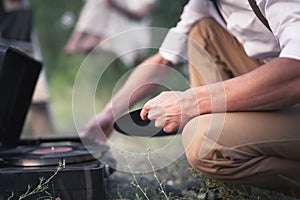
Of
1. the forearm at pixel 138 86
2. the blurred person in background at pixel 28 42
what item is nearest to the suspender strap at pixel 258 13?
the forearm at pixel 138 86

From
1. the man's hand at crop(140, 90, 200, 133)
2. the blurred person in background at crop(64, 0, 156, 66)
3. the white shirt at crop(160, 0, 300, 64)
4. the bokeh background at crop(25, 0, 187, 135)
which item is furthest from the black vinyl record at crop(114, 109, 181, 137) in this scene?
the bokeh background at crop(25, 0, 187, 135)

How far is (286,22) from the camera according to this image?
1585 mm

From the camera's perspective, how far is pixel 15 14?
334 cm

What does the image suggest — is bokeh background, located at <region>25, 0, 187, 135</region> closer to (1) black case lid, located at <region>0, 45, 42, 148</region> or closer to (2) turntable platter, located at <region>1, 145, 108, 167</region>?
(1) black case lid, located at <region>0, 45, 42, 148</region>

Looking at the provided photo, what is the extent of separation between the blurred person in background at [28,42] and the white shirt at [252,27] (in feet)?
3.06

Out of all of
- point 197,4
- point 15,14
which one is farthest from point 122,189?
point 15,14

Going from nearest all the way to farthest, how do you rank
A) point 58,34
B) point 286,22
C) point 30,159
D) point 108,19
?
point 286,22
point 30,159
point 108,19
point 58,34

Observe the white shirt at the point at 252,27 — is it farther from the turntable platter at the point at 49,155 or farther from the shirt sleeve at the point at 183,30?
the turntable platter at the point at 49,155

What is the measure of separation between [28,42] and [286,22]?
1.96 metres

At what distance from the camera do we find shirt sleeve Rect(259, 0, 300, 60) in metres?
1.54

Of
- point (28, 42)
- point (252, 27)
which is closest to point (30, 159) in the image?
point (252, 27)

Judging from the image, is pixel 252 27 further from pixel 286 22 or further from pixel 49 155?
pixel 49 155

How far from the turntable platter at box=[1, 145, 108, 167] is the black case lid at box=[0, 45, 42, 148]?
172 mm

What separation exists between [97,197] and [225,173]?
378 mm
